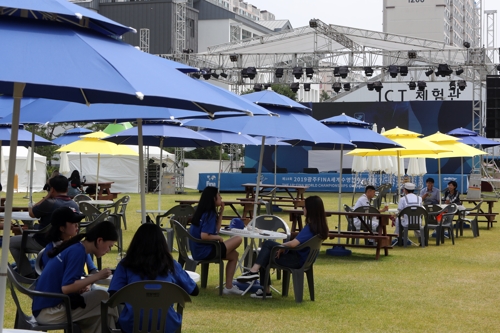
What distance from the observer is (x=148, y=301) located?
493cm

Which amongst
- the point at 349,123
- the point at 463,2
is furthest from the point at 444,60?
the point at 463,2

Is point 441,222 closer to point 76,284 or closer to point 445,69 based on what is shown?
point 76,284

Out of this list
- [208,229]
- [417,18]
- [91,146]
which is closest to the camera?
[208,229]

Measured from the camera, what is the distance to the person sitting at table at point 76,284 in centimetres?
507

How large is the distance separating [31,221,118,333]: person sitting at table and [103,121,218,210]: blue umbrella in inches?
284

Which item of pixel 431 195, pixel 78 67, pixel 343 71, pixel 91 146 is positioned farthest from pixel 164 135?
pixel 343 71

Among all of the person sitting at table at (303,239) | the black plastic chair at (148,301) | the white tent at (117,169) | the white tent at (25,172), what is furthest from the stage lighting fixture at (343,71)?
the black plastic chair at (148,301)

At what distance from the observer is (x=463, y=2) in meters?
132

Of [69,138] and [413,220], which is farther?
[69,138]

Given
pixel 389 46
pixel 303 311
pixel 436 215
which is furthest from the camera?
pixel 389 46

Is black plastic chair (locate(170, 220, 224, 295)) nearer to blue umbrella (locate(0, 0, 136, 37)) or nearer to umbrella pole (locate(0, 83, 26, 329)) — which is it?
umbrella pole (locate(0, 83, 26, 329))

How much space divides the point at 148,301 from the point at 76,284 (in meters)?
0.50

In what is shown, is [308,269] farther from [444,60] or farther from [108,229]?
[444,60]

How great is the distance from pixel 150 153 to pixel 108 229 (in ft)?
87.2
